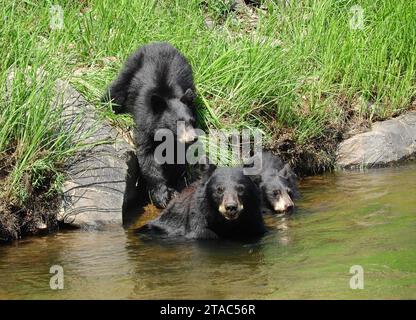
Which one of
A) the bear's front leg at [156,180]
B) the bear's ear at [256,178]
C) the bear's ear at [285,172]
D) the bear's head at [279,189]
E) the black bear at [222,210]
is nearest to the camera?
the black bear at [222,210]

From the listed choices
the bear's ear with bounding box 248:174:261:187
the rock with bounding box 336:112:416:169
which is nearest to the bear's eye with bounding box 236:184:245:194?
the bear's ear with bounding box 248:174:261:187

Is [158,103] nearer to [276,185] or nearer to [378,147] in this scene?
[276,185]

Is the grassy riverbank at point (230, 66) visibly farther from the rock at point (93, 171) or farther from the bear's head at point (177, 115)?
the bear's head at point (177, 115)

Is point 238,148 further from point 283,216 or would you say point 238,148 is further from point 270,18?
point 270,18

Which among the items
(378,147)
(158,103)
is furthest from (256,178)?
(378,147)

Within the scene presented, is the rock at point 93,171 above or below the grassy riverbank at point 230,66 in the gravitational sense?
below

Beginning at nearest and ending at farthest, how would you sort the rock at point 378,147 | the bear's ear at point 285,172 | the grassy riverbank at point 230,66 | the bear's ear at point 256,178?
the grassy riverbank at point 230,66
the bear's ear at point 256,178
the bear's ear at point 285,172
the rock at point 378,147

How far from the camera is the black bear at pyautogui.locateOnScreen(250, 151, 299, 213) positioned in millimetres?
8148

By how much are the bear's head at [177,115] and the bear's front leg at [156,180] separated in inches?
12.9

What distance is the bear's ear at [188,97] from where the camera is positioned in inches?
336

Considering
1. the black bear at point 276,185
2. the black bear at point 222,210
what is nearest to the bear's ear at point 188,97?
the black bear at point 276,185

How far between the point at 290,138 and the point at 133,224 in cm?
236

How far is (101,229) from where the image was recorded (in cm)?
759

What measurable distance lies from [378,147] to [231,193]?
3624 millimetres
